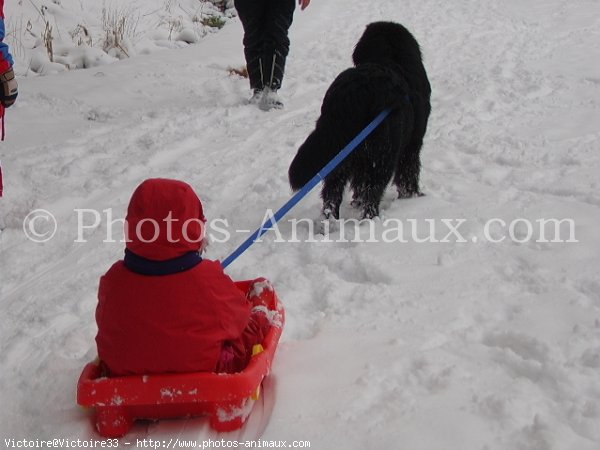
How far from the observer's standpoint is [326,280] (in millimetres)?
2508

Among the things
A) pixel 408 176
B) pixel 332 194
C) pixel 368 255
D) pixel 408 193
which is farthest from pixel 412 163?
pixel 368 255

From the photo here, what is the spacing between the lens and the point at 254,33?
4.88 meters

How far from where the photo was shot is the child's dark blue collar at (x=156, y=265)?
171 cm

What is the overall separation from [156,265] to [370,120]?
144cm

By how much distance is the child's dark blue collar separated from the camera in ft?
5.63

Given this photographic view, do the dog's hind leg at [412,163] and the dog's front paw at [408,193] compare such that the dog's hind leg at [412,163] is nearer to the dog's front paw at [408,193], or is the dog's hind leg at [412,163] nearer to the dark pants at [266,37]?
the dog's front paw at [408,193]

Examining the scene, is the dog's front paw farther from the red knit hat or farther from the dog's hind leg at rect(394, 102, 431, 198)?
the red knit hat

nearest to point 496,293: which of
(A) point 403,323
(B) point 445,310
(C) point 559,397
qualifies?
(B) point 445,310

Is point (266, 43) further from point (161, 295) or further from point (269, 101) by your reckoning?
point (161, 295)

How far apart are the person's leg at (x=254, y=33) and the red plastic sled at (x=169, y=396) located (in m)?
3.52

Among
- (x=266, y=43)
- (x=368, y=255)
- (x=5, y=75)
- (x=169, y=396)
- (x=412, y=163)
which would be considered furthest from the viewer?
(x=266, y=43)

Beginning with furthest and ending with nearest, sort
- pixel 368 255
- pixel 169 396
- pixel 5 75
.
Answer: pixel 5 75 < pixel 368 255 < pixel 169 396

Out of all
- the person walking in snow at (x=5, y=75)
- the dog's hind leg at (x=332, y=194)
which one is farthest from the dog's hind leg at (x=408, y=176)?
the person walking in snow at (x=5, y=75)

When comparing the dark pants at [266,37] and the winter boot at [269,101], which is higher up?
the dark pants at [266,37]
